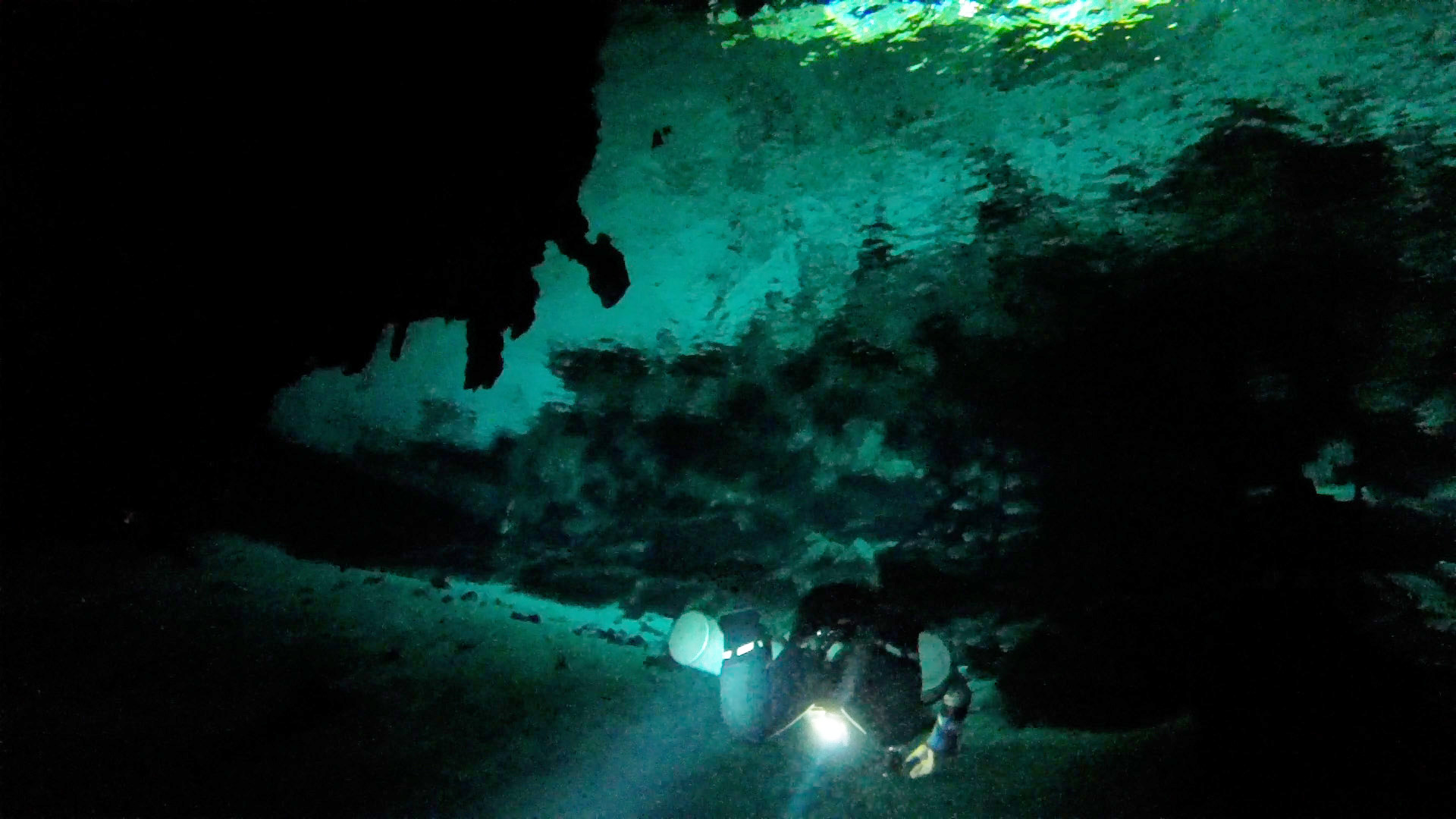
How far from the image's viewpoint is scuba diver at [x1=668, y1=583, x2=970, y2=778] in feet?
15.4

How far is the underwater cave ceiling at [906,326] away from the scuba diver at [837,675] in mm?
2705

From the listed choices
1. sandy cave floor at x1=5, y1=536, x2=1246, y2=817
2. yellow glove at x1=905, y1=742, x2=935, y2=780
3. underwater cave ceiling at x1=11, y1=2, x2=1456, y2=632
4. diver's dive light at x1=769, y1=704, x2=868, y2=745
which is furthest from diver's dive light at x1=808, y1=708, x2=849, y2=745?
underwater cave ceiling at x1=11, y1=2, x2=1456, y2=632

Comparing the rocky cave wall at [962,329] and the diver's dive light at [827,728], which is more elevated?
the rocky cave wall at [962,329]

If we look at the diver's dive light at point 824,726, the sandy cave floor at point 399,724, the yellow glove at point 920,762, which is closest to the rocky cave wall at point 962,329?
the sandy cave floor at point 399,724

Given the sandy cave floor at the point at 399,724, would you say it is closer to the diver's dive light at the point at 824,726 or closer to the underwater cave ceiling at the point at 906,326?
the diver's dive light at the point at 824,726

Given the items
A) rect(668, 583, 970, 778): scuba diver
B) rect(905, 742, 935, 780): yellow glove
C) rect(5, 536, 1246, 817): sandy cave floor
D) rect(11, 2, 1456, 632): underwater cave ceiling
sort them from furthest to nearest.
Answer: rect(905, 742, 935, 780): yellow glove
rect(5, 536, 1246, 817): sandy cave floor
rect(668, 583, 970, 778): scuba diver
rect(11, 2, 1456, 632): underwater cave ceiling

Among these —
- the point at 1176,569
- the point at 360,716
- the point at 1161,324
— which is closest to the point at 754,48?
the point at 1161,324

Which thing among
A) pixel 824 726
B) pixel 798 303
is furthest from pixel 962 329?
pixel 824 726

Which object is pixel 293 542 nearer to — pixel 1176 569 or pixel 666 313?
pixel 666 313

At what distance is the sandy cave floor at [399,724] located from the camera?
482 cm

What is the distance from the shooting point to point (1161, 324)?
605cm

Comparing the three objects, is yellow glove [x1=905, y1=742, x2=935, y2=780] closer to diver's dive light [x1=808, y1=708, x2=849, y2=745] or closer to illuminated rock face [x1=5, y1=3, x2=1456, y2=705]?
diver's dive light [x1=808, y1=708, x2=849, y2=745]

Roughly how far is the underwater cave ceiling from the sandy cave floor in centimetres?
103

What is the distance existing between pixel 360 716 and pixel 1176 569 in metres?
11.1
